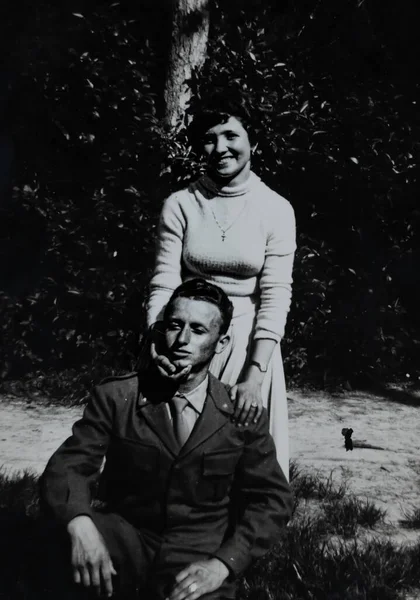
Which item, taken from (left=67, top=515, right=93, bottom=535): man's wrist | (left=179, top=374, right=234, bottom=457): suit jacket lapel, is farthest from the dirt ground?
(left=67, top=515, right=93, bottom=535): man's wrist

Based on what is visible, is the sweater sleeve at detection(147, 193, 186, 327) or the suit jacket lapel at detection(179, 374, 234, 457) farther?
the sweater sleeve at detection(147, 193, 186, 327)

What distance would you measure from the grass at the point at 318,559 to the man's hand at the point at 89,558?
78 centimetres

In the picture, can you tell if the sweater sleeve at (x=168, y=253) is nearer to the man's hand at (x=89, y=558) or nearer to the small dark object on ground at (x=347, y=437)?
Result: the man's hand at (x=89, y=558)

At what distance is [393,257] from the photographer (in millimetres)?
6879

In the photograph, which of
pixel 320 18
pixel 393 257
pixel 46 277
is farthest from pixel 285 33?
pixel 46 277

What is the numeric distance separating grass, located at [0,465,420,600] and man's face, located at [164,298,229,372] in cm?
121

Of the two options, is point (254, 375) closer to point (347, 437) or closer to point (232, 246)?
point (232, 246)

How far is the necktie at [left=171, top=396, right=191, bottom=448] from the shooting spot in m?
2.23

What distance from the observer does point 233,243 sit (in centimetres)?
271

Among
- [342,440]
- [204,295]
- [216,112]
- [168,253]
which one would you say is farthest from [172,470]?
[342,440]

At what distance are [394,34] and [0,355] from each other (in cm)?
468

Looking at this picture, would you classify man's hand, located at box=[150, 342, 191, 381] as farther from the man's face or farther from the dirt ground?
the dirt ground

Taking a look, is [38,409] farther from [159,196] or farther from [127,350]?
[159,196]

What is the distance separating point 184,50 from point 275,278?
3.79 meters
